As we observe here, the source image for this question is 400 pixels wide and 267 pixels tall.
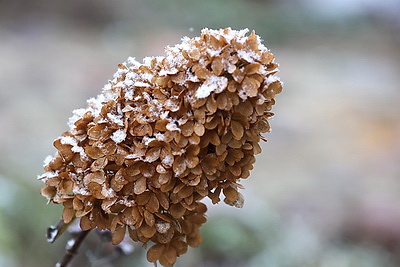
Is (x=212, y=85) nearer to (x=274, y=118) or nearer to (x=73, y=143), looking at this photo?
(x=73, y=143)

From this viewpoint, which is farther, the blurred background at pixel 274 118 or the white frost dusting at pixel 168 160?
the blurred background at pixel 274 118

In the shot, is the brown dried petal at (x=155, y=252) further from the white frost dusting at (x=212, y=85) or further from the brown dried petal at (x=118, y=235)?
the white frost dusting at (x=212, y=85)

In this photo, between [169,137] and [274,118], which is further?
[274,118]

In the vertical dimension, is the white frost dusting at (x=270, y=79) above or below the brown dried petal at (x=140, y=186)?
above

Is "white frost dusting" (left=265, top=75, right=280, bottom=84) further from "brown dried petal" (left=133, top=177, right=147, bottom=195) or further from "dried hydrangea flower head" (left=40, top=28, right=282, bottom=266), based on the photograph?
"brown dried petal" (left=133, top=177, right=147, bottom=195)

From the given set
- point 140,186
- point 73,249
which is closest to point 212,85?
point 140,186

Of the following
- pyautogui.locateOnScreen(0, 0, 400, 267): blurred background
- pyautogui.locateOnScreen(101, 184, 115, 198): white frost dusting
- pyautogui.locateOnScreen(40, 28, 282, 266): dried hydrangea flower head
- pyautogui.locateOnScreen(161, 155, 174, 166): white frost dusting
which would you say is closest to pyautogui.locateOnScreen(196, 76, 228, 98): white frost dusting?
pyautogui.locateOnScreen(40, 28, 282, 266): dried hydrangea flower head

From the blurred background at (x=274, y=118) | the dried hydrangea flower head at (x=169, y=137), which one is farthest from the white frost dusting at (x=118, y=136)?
the blurred background at (x=274, y=118)

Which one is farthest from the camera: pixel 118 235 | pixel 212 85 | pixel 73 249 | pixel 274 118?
pixel 274 118
